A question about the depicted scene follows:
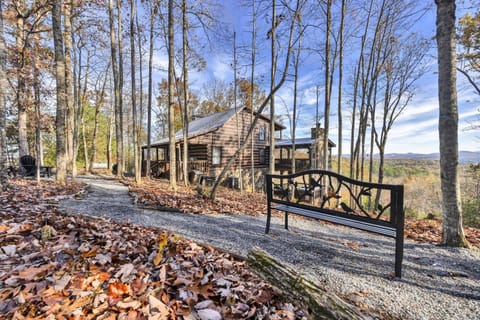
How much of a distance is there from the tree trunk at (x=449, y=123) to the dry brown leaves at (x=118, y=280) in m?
3.38

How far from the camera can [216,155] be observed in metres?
17.3

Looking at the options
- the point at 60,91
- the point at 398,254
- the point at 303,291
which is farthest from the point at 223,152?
the point at 303,291

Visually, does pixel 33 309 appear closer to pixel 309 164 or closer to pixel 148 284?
pixel 148 284

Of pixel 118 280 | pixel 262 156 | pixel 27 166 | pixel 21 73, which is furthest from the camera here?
pixel 262 156

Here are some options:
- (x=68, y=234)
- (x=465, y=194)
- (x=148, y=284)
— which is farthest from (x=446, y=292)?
(x=465, y=194)

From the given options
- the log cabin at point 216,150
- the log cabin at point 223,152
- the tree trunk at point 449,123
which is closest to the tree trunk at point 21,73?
the log cabin at point 216,150

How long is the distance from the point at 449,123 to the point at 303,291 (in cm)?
357

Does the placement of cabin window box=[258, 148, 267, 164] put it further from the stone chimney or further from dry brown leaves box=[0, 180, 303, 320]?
dry brown leaves box=[0, 180, 303, 320]

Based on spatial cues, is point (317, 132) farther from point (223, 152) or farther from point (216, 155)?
point (216, 155)

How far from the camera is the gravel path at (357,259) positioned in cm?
195

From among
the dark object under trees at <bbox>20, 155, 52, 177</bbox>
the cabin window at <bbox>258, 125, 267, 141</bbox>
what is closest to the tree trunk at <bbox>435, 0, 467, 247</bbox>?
the dark object under trees at <bbox>20, 155, 52, 177</bbox>

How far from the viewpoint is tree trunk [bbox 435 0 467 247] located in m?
3.21

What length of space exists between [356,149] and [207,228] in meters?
10.7

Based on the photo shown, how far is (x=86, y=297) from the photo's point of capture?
4.65 feet
